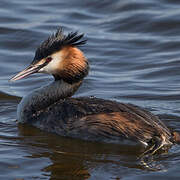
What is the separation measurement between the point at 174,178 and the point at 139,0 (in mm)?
9764

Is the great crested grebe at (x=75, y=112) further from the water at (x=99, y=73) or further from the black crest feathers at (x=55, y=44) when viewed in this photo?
the water at (x=99, y=73)

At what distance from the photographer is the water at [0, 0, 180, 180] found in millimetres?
7137

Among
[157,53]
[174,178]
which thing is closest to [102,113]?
[174,178]

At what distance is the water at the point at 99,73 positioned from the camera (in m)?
7.14

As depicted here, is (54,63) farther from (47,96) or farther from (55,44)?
(47,96)

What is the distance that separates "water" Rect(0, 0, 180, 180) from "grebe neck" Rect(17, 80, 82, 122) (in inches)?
10.5

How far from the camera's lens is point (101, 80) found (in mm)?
11078

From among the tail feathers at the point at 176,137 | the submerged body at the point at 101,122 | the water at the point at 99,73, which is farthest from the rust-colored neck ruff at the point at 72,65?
the tail feathers at the point at 176,137

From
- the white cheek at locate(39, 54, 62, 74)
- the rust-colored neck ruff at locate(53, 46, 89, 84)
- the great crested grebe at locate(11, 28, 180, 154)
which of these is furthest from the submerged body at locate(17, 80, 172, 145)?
the white cheek at locate(39, 54, 62, 74)

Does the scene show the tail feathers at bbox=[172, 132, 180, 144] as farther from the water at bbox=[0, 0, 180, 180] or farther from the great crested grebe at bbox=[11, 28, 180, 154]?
the water at bbox=[0, 0, 180, 180]

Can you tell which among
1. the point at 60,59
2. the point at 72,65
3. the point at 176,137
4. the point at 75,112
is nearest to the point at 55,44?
the point at 60,59

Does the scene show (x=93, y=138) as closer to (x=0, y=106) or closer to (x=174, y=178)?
(x=174, y=178)

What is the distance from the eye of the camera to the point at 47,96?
28.5 ft

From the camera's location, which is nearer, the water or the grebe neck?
the water
